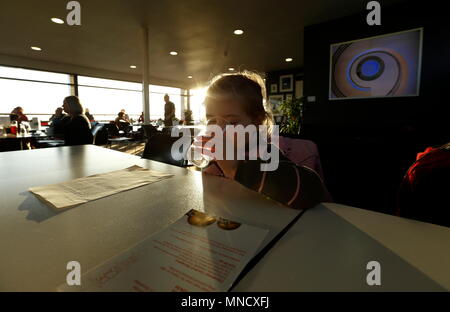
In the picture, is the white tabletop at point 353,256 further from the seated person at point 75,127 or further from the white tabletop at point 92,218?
the seated person at point 75,127

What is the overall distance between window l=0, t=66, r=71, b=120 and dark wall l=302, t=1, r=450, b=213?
7.52 meters

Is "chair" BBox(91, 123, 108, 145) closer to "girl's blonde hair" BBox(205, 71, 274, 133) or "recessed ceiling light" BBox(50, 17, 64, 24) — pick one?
"recessed ceiling light" BBox(50, 17, 64, 24)

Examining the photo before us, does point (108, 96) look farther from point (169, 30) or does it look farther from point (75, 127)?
point (75, 127)

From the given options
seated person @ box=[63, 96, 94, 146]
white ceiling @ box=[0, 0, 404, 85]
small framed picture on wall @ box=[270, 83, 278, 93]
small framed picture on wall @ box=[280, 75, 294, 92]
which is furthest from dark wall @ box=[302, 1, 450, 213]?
small framed picture on wall @ box=[270, 83, 278, 93]

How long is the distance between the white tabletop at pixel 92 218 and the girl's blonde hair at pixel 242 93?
1.23ft

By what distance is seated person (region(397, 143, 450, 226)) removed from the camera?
21.0 inches

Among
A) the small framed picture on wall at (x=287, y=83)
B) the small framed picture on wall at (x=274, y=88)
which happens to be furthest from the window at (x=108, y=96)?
the small framed picture on wall at (x=287, y=83)

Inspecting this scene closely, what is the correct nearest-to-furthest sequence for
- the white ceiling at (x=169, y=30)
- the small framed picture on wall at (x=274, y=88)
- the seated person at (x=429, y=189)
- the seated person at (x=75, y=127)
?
the seated person at (x=429, y=189) → the seated person at (x=75, y=127) → the white ceiling at (x=169, y=30) → the small framed picture on wall at (x=274, y=88)

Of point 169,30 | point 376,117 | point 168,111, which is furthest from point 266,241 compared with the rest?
point 168,111

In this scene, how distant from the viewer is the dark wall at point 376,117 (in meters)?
1.01

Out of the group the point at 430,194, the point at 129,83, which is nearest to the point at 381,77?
the point at 430,194

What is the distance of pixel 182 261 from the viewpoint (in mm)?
392
